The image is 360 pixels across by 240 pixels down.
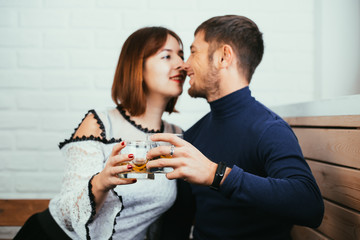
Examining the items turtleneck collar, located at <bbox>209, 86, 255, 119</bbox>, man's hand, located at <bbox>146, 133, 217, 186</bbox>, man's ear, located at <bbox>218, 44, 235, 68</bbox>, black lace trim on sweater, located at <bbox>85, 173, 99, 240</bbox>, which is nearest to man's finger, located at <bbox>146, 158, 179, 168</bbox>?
man's hand, located at <bbox>146, 133, 217, 186</bbox>

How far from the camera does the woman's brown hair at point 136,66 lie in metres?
1.52

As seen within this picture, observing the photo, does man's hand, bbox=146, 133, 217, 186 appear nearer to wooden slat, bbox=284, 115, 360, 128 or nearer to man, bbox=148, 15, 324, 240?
man, bbox=148, 15, 324, 240

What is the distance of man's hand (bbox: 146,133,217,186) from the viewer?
84cm

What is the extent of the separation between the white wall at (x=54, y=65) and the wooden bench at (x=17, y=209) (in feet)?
0.49

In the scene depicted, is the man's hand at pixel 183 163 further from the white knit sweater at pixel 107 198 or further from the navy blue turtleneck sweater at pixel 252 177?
the white knit sweater at pixel 107 198

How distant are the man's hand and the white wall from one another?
108cm

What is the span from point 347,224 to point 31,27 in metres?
1.79

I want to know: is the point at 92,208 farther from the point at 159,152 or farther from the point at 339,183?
the point at 339,183

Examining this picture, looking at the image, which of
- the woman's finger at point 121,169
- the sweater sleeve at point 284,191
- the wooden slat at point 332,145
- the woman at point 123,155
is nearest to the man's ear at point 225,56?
the woman at point 123,155

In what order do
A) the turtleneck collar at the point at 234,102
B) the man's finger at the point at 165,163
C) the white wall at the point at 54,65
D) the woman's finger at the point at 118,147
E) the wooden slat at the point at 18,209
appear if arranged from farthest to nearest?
1. the white wall at the point at 54,65
2. the wooden slat at the point at 18,209
3. the turtleneck collar at the point at 234,102
4. the woman's finger at the point at 118,147
5. the man's finger at the point at 165,163

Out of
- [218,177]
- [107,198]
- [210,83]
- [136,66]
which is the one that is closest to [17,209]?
[107,198]

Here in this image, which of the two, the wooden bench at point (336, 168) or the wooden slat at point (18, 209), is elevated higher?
the wooden bench at point (336, 168)

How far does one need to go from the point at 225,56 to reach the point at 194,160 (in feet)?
1.91

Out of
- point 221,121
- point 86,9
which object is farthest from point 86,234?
point 86,9
